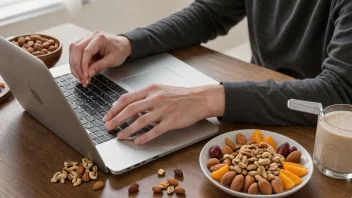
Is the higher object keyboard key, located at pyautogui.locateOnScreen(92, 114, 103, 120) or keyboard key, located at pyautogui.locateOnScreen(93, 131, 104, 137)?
keyboard key, located at pyautogui.locateOnScreen(93, 131, 104, 137)

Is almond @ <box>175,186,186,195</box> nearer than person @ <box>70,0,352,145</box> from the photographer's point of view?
Yes

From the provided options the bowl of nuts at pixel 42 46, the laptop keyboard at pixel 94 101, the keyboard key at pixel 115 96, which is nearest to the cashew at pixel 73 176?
the laptop keyboard at pixel 94 101

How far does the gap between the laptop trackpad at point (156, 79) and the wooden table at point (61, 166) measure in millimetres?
223

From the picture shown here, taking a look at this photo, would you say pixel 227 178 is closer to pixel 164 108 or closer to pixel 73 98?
pixel 164 108

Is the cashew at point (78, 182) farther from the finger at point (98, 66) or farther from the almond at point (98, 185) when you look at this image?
the finger at point (98, 66)

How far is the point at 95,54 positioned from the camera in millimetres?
1420

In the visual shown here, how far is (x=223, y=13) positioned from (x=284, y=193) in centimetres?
88

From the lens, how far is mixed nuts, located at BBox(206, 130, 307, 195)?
0.95m

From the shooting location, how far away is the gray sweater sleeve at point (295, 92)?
1190 millimetres

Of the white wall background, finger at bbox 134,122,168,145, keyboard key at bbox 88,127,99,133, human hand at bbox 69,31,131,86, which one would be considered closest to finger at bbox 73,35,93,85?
human hand at bbox 69,31,131,86

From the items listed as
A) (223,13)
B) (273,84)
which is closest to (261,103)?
(273,84)

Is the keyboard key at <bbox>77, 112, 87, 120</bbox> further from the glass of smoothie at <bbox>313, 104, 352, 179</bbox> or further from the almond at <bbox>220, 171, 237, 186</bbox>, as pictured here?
the glass of smoothie at <bbox>313, 104, 352, 179</bbox>

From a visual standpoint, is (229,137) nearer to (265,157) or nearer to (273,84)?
(265,157)

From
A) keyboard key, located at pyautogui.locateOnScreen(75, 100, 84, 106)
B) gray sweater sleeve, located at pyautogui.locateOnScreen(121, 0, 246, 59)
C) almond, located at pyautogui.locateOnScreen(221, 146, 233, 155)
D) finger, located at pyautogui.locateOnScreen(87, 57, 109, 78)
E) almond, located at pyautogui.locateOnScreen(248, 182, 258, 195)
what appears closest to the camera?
almond, located at pyautogui.locateOnScreen(248, 182, 258, 195)
